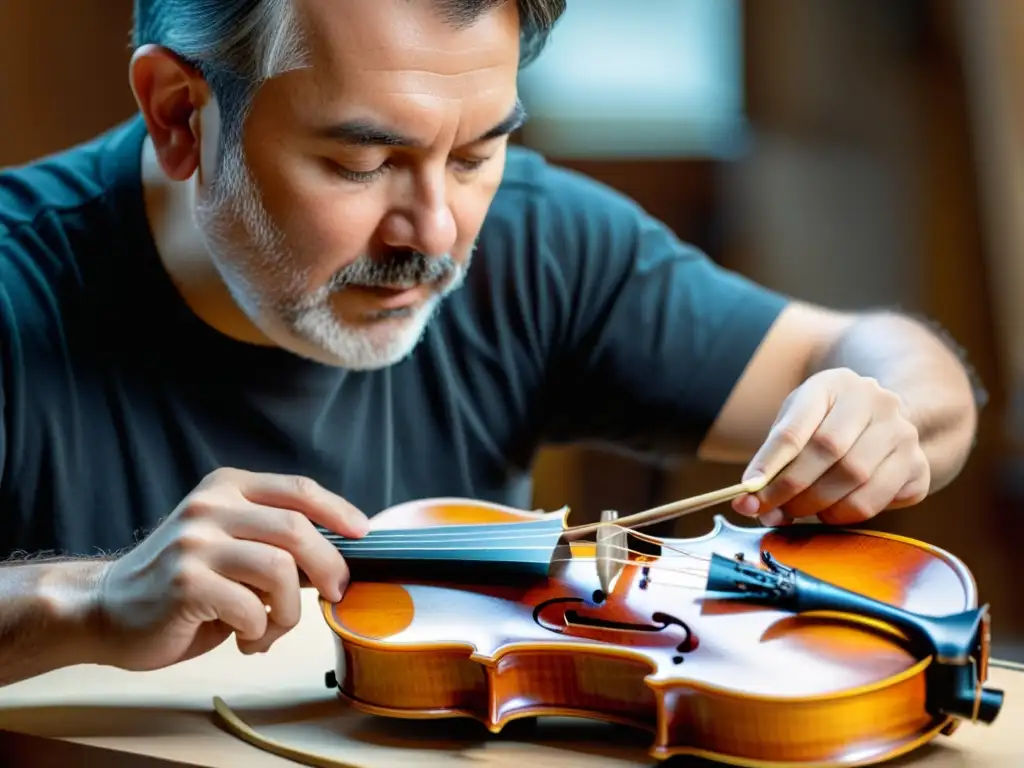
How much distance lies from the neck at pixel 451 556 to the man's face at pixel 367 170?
26 cm

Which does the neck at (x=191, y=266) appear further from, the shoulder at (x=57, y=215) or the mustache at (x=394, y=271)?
the mustache at (x=394, y=271)

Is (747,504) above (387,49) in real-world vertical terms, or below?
below

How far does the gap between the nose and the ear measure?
8.4 inches

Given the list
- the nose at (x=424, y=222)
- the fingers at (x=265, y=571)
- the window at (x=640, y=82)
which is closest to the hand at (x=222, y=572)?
the fingers at (x=265, y=571)

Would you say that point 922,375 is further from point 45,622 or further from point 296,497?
point 45,622

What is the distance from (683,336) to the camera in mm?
1387

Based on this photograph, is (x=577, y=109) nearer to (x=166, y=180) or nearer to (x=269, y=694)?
(x=166, y=180)

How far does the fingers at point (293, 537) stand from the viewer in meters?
0.85

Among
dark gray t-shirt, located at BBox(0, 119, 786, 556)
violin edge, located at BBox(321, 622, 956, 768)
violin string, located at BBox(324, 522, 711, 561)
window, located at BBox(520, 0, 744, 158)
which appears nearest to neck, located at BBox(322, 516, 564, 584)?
violin string, located at BBox(324, 522, 711, 561)

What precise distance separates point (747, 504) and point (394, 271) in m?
0.37

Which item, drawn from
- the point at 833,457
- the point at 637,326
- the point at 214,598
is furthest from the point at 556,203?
the point at 214,598

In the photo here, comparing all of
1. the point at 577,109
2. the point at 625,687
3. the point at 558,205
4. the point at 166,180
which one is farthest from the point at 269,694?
the point at 577,109

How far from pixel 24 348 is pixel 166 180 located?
0.69 feet

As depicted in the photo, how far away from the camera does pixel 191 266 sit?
1.23m
